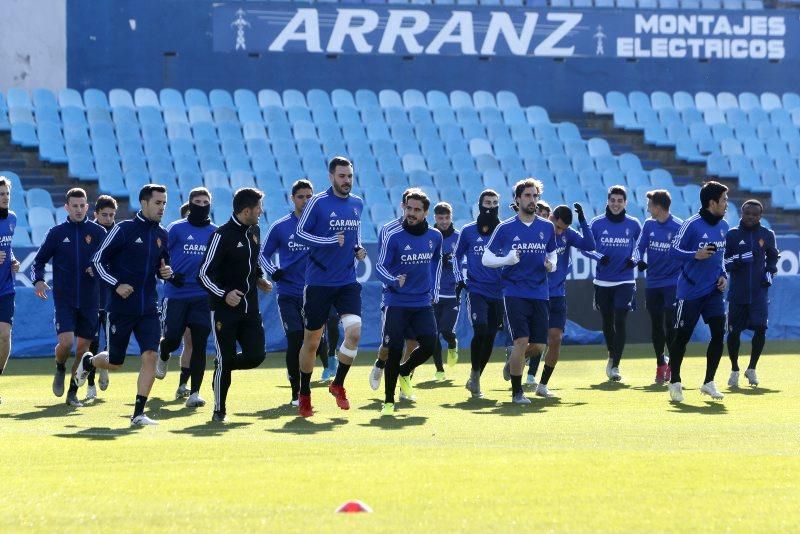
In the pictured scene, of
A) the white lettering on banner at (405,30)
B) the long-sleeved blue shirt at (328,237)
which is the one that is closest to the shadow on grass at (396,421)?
the long-sleeved blue shirt at (328,237)

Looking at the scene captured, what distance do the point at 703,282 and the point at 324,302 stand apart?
12.4 ft

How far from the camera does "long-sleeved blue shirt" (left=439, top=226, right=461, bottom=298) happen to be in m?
17.1

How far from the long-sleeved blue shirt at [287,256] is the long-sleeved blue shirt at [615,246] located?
4009 mm

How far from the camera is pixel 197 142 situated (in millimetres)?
27203

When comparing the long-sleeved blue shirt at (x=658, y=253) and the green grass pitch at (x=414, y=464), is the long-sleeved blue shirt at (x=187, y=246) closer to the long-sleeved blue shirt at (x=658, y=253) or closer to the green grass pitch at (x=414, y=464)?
the green grass pitch at (x=414, y=464)

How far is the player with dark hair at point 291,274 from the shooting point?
13766 mm

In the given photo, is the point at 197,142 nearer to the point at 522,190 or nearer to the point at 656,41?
the point at 656,41

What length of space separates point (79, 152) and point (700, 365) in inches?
498

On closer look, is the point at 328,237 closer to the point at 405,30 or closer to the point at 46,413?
the point at 46,413

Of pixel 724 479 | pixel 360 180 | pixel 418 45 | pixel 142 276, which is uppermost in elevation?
pixel 418 45

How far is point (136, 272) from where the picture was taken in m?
12.1

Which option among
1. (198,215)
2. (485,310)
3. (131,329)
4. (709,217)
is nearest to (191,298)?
(198,215)

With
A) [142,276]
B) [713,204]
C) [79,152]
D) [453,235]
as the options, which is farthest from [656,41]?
[142,276]

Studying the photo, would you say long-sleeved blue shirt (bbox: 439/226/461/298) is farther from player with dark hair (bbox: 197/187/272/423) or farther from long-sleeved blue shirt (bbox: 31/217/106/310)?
player with dark hair (bbox: 197/187/272/423)
